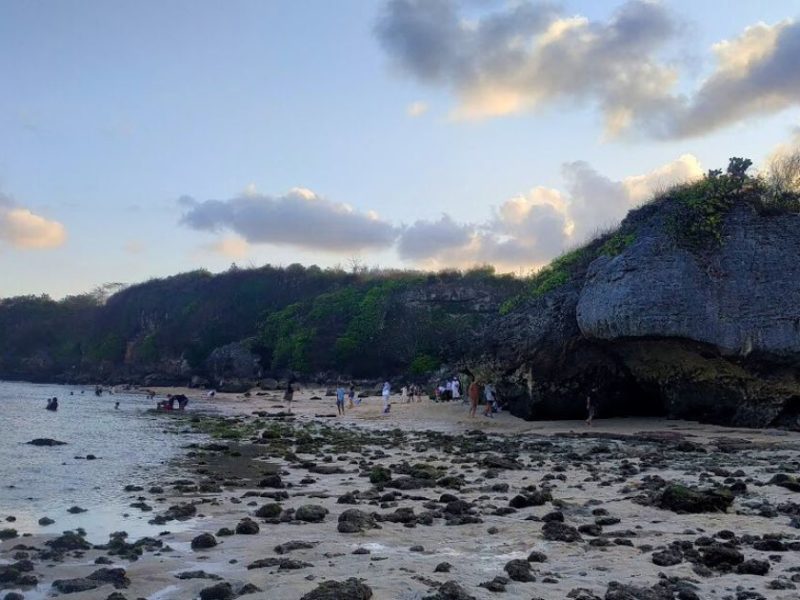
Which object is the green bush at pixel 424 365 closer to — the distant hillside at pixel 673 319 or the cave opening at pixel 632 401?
the distant hillside at pixel 673 319

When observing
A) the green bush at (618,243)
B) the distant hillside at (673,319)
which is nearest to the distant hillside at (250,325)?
the distant hillside at (673,319)

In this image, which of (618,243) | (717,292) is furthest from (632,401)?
(717,292)

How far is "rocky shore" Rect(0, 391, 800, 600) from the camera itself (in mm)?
6250

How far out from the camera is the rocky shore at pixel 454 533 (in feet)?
20.5

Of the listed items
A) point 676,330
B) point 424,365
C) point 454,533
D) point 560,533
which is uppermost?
point 676,330

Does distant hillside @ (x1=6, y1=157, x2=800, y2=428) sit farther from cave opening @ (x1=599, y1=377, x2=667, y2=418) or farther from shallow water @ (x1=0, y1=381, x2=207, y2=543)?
shallow water @ (x1=0, y1=381, x2=207, y2=543)

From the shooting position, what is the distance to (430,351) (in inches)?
2397

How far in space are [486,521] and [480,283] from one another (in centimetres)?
6219

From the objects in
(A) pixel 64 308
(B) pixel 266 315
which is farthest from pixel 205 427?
(A) pixel 64 308

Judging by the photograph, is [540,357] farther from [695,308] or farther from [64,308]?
[64,308]

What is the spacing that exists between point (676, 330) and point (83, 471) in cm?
1613

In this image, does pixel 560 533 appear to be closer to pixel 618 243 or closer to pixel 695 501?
pixel 695 501

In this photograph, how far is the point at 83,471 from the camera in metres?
14.4

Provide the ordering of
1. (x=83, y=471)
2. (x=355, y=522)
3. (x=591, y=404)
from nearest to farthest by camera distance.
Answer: (x=355, y=522) → (x=83, y=471) → (x=591, y=404)
